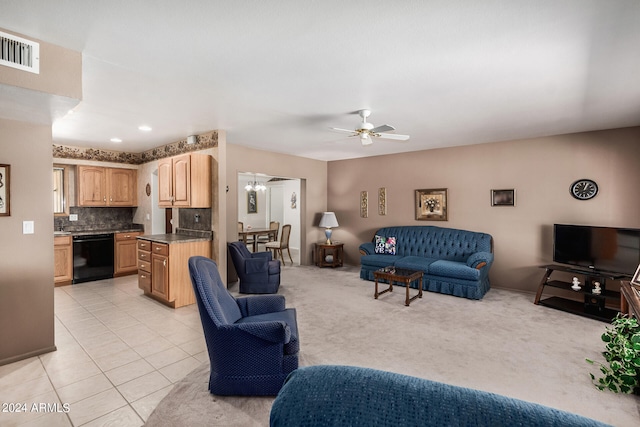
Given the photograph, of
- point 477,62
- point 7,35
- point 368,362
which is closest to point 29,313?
point 7,35

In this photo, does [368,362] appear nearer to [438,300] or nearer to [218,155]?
[438,300]

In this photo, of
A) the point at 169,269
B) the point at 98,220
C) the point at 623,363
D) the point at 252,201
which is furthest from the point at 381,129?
the point at 252,201

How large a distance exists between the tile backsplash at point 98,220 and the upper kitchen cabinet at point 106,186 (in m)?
0.32

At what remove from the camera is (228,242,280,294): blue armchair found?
16.3 feet

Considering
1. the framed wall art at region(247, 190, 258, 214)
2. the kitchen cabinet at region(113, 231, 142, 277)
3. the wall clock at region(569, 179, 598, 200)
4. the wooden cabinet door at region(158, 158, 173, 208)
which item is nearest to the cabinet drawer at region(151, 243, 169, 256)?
the wooden cabinet door at region(158, 158, 173, 208)

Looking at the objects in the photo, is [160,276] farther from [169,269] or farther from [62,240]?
[62,240]

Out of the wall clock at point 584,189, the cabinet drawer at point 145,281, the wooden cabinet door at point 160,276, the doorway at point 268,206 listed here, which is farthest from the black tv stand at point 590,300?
the doorway at point 268,206

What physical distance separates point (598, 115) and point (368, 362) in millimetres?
3985

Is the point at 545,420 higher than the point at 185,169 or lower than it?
lower

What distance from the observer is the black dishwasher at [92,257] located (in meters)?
5.46

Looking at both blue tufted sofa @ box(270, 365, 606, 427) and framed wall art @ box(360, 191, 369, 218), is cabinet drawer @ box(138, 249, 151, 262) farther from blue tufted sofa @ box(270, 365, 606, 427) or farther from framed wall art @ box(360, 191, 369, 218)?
blue tufted sofa @ box(270, 365, 606, 427)

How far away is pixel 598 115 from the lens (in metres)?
3.75

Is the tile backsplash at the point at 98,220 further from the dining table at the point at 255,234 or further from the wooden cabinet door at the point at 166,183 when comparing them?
the dining table at the point at 255,234

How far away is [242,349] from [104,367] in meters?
1.46
